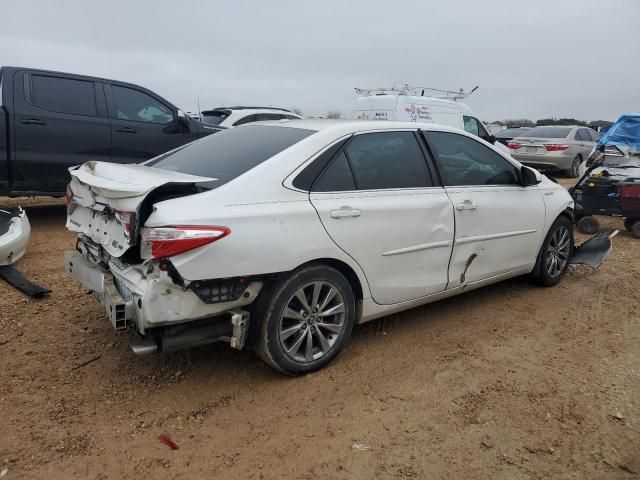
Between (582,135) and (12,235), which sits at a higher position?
(582,135)

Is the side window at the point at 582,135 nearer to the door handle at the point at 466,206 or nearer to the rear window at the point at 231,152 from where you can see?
the door handle at the point at 466,206

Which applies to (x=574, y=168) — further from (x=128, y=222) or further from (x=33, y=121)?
(x=128, y=222)

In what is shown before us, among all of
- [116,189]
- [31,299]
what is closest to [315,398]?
[116,189]

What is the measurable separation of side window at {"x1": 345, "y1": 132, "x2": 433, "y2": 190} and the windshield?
7.33 meters

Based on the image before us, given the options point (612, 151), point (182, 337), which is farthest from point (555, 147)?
point (182, 337)

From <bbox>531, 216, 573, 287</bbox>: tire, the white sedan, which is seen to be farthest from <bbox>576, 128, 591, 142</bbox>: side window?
the white sedan

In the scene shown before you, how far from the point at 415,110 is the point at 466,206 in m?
9.52

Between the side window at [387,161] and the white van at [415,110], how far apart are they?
8.92 metres

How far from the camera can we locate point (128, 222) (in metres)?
2.86

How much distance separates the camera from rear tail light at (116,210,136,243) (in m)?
2.83

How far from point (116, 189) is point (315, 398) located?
164cm

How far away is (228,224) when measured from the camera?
2.84 metres

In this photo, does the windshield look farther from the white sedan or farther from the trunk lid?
the trunk lid

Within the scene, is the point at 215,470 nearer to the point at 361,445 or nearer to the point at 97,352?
the point at 361,445
